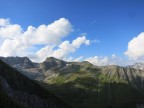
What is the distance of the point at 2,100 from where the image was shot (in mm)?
139000

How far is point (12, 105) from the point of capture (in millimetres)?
143375

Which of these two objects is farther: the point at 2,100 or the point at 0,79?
the point at 0,79

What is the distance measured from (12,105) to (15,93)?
187 ft

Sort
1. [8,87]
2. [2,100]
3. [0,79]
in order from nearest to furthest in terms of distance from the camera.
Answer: [2,100], [0,79], [8,87]

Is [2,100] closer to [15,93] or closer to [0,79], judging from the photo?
[0,79]

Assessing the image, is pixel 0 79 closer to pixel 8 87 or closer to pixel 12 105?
pixel 8 87

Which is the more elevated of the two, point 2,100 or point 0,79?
point 0,79

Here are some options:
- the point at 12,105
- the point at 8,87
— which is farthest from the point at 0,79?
the point at 12,105

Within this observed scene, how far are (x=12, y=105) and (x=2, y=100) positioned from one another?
7.08m

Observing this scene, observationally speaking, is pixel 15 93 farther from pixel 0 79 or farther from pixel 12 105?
pixel 12 105

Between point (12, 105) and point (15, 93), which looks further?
point (15, 93)

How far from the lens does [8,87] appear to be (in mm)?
191000

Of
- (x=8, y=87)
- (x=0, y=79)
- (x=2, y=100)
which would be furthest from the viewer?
(x=8, y=87)

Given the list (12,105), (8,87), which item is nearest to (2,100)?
(12,105)
